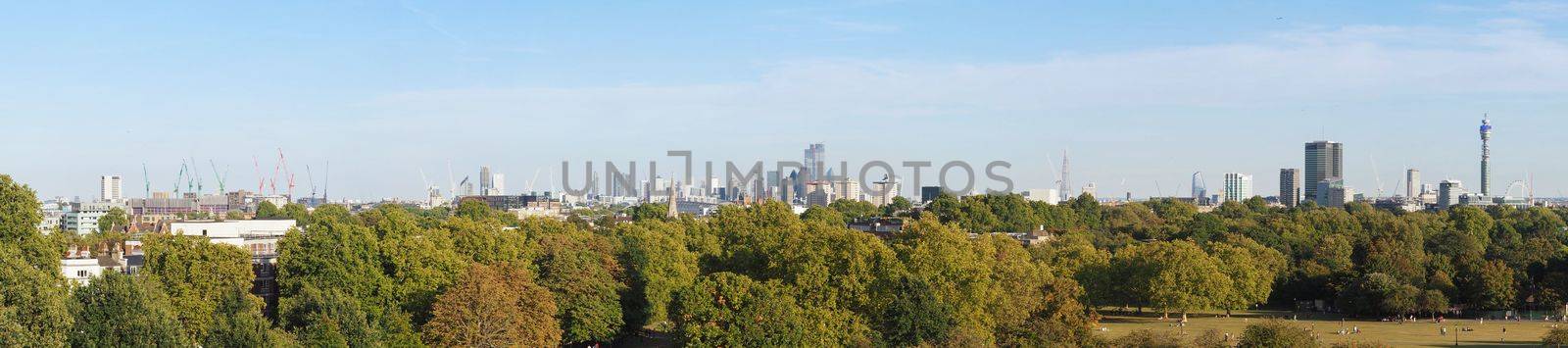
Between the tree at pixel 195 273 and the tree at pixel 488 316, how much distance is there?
6.80m

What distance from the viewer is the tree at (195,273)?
49406 millimetres

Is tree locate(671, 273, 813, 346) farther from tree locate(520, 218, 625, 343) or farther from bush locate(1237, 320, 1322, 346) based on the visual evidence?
bush locate(1237, 320, 1322, 346)

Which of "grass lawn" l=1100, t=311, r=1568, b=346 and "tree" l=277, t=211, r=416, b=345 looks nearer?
"tree" l=277, t=211, r=416, b=345

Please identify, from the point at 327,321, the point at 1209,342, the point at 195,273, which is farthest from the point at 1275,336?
the point at 195,273

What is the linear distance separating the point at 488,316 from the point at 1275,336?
2353 centimetres

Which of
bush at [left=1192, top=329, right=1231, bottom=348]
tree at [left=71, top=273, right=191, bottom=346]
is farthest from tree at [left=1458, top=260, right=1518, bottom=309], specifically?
tree at [left=71, top=273, right=191, bottom=346]

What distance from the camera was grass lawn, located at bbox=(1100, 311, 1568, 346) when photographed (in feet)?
202

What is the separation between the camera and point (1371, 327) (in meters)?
69.5

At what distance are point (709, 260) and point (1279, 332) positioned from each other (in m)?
28.6

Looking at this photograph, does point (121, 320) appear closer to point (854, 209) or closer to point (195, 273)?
point (195, 273)

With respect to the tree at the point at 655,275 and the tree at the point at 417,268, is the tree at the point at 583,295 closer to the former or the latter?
the tree at the point at 655,275

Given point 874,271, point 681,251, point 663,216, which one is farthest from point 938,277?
point 663,216

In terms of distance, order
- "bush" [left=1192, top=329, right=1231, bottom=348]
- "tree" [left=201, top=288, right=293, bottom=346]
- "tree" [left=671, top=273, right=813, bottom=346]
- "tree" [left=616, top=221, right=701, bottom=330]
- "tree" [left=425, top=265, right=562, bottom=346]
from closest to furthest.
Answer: "tree" [left=201, top=288, right=293, bottom=346] < "bush" [left=1192, top=329, right=1231, bottom=348] < "tree" [left=671, top=273, right=813, bottom=346] < "tree" [left=425, top=265, right=562, bottom=346] < "tree" [left=616, top=221, right=701, bottom=330]

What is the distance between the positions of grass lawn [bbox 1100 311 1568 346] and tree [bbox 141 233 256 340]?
31.9 m
